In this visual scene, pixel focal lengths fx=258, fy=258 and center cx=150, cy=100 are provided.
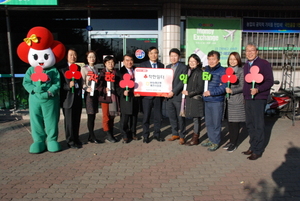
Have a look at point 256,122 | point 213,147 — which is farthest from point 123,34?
point 256,122

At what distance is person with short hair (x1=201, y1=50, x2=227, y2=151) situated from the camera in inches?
192

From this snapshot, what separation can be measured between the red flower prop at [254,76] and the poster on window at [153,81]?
1.54 meters

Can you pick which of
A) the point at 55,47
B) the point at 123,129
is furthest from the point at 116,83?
the point at 55,47

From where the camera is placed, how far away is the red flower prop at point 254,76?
4.36 meters

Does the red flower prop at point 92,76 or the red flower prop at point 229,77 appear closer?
the red flower prop at point 229,77

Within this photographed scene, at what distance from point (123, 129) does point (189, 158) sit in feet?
5.27

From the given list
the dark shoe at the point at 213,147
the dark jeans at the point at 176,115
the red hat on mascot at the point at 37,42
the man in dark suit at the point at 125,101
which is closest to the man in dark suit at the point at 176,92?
the dark jeans at the point at 176,115

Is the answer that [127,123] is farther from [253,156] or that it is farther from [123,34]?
[123,34]

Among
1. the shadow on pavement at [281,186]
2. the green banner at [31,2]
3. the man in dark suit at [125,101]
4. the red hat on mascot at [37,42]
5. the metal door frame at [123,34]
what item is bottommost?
the shadow on pavement at [281,186]

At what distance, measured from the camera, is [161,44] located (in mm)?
8453

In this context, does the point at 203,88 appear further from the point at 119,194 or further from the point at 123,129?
the point at 119,194

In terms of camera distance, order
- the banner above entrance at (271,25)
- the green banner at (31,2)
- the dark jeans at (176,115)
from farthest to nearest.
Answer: the banner above entrance at (271,25)
the green banner at (31,2)
the dark jeans at (176,115)

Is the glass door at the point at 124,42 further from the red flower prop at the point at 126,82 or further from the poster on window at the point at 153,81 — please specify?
the red flower prop at the point at 126,82

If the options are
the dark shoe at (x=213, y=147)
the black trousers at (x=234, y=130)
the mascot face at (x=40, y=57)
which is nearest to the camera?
the mascot face at (x=40, y=57)
